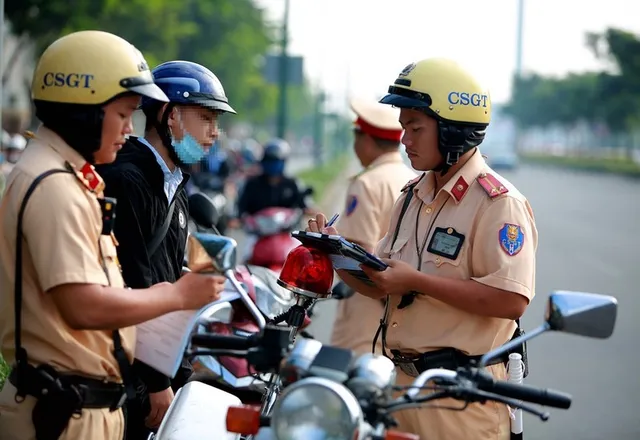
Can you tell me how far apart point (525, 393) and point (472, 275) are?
3.46 ft

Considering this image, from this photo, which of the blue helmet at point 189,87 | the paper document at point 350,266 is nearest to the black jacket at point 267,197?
the blue helmet at point 189,87

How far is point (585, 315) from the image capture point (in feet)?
9.48

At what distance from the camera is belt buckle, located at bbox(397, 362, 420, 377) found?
4.03 metres

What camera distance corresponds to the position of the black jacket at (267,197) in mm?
11438

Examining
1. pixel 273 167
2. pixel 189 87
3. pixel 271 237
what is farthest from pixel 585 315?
pixel 273 167

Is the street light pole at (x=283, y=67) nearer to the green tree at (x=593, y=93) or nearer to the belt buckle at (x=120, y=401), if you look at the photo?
the belt buckle at (x=120, y=401)

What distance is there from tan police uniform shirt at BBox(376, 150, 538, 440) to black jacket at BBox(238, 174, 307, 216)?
291 inches

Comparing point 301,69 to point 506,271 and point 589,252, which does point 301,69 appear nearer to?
point 589,252

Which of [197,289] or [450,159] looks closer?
[197,289]

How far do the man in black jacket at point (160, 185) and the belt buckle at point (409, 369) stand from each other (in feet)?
2.78

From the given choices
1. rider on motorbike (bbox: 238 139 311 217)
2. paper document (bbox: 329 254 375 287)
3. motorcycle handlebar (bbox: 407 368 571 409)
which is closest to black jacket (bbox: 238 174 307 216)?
rider on motorbike (bbox: 238 139 311 217)

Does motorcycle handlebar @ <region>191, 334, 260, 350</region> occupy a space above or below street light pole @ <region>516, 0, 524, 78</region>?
above

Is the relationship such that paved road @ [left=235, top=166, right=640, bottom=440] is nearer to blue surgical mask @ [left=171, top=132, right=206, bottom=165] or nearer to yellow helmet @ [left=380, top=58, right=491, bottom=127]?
yellow helmet @ [left=380, top=58, right=491, bottom=127]

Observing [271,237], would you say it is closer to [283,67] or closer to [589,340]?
[589,340]
